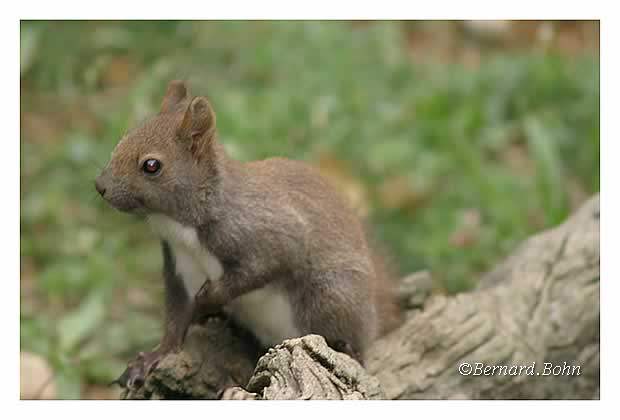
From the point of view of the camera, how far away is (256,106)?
23.4 ft

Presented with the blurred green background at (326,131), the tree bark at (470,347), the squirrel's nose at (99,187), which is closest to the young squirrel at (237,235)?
the squirrel's nose at (99,187)

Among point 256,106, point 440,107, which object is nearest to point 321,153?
point 256,106

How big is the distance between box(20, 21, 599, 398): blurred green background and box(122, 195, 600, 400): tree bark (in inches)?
40.9

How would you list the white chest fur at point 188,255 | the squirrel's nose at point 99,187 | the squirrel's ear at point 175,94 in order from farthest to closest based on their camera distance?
the squirrel's ear at point 175,94 → the white chest fur at point 188,255 → the squirrel's nose at point 99,187

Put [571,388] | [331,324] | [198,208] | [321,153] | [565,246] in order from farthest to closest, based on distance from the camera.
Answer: [321,153] < [565,246] < [571,388] < [331,324] < [198,208]

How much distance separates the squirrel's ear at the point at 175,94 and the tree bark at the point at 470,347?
100 cm

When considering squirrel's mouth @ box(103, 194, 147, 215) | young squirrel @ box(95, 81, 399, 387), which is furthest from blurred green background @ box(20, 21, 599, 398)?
squirrel's mouth @ box(103, 194, 147, 215)

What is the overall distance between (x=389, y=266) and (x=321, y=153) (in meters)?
1.98

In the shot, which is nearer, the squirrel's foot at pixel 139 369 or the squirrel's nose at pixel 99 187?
the squirrel's nose at pixel 99 187

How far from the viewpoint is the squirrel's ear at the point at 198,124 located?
3.90 metres

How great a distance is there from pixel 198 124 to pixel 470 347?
5.48 feet

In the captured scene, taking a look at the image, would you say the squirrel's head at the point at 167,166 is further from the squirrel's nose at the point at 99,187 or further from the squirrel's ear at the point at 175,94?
the squirrel's ear at the point at 175,94

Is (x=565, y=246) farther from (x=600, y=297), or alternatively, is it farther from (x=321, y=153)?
(x=321, y=153)

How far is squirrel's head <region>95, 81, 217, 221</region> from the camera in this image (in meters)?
3.86
